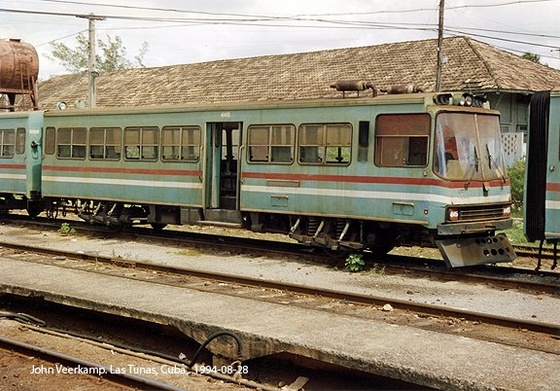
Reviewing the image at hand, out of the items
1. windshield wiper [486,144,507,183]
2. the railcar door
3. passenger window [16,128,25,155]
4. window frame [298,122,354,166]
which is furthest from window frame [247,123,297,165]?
passenger window [16,128,25,155]

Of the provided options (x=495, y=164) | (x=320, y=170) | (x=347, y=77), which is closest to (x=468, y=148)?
(x=495, y=164)

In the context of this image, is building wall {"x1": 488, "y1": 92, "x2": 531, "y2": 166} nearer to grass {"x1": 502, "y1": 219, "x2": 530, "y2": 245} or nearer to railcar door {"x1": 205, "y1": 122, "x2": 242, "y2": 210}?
grass {"x1": 502, "y1": 219, "x2": 530, "y2": 245}

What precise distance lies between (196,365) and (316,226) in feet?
19.0

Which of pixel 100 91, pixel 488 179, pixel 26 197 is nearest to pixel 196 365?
pixel 488 179

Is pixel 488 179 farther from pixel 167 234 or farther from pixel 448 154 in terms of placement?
pixel 167 234

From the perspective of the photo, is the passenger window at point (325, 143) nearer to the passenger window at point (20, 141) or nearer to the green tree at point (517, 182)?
the passenger window at point (20, 141)

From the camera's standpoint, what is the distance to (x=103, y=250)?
14703mm

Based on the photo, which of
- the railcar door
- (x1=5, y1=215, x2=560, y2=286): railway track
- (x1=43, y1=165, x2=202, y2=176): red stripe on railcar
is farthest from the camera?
(x1=43, y1=165, x2=202, y2=176): red stripe on railcar

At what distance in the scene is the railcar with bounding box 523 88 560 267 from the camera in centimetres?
1068

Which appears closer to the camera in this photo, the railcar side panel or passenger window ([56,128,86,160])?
the railcar side panel

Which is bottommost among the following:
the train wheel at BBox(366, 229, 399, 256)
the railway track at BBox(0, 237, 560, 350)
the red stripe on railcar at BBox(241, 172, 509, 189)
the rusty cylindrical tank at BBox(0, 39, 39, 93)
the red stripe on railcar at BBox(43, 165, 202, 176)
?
the railway track at BBox(0, 237, 560, 350)

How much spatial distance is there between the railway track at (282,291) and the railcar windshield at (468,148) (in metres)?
3.02

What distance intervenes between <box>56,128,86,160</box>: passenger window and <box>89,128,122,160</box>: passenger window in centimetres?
34

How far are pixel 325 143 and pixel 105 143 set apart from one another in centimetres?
618
